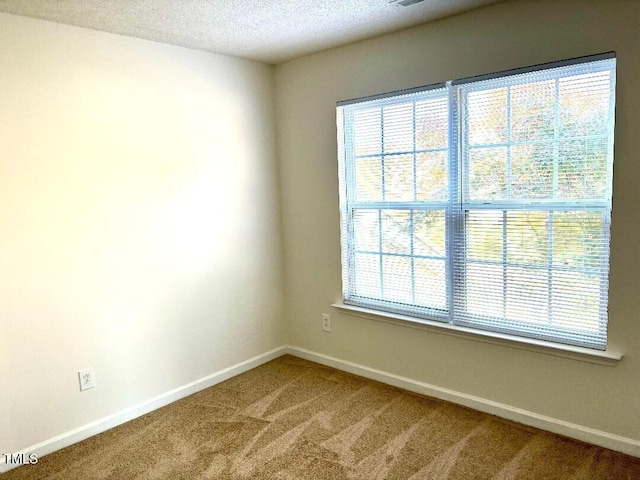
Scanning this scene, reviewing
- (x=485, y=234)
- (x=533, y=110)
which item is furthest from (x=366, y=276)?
(x=533, y=110)

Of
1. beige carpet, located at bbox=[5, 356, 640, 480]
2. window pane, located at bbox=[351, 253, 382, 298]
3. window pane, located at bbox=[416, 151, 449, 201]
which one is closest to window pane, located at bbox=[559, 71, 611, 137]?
window pane, located at bbox=[416, 151, 449, 201]

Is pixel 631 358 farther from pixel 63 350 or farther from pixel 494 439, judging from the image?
pixel 63 350

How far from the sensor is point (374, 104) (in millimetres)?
3156

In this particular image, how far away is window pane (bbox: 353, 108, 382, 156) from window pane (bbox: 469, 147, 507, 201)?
0.68 metres

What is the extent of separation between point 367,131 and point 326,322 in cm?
144

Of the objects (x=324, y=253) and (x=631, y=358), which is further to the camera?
(x=324, y=253)

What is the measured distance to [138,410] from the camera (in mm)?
2967

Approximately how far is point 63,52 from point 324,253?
2050 millimetres

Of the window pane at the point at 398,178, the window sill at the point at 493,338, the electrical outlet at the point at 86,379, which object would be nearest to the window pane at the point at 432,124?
the window pane at the point at 398,178

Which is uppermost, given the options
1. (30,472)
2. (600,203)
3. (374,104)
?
(374,104)

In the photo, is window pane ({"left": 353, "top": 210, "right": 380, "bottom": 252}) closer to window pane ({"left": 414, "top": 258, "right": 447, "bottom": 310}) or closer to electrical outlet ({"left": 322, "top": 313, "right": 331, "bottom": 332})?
window pane ({"left": 414, "top": 258, "right": 447, "bottom": 310})

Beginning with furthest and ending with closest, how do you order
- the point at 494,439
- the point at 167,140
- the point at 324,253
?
the point at 324,253 → the point at 167,140 → the point at 494,439

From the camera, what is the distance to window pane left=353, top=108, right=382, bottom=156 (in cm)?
317

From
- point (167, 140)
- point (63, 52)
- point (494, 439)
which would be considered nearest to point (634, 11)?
point (494, 439)
